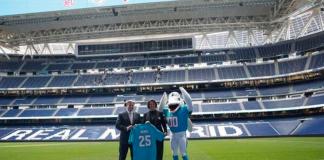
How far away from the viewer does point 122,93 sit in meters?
60.8

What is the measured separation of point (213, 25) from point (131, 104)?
44.5 m

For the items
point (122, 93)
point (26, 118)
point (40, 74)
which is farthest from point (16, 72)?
point (122, 93)

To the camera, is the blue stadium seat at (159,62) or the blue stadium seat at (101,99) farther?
the blue stadium seat at (159,62)

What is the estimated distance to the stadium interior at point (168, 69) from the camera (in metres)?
48.0

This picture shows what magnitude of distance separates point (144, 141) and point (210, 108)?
1808 inches

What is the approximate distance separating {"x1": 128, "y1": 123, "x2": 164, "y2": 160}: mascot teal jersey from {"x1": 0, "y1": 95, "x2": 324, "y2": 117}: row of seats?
138 ft

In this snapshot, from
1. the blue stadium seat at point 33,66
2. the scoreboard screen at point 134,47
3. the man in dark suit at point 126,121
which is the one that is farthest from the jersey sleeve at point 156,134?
the blue stadium seat at point 33,66

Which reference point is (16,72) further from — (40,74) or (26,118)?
(26,118)

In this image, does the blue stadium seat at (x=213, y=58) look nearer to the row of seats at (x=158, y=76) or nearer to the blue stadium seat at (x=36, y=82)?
the row of seats at (x=158, y=76)

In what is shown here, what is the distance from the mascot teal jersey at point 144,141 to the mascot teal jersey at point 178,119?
2031mm

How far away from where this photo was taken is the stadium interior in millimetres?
48000

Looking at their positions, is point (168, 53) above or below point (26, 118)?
above

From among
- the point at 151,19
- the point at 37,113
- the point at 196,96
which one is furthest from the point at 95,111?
the point at 151,19

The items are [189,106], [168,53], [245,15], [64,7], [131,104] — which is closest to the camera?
[131,104]
